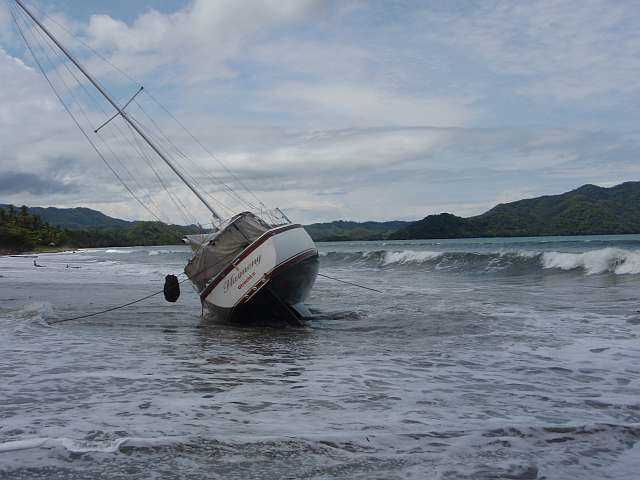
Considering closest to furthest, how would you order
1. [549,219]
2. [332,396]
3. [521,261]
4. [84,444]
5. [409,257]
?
1. [84,444]
2. [332,396]
3. [521,261]
4. [409,257]
5. [549,219]

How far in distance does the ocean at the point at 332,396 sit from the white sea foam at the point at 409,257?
26.8 m

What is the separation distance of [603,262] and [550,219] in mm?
109137

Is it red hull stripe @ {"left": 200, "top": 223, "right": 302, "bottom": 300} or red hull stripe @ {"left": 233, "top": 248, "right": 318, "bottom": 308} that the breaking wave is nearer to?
red hull stripe @ {"left": 233, "top": 248, "right": 318, "bottom": 308}

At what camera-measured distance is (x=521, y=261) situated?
35.4 m

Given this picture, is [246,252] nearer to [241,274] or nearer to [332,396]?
[241,274]

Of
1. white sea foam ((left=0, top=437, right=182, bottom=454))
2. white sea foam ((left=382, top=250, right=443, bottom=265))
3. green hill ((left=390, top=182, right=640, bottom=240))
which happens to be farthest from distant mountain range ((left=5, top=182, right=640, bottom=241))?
white sea foam ((left=0, top=437, right=182, bottom=454))

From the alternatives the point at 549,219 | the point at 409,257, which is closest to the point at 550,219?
the point at 549,219

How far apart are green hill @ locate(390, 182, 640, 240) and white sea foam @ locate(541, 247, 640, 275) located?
318ft

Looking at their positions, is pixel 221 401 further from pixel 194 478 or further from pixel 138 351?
pixel 138 351

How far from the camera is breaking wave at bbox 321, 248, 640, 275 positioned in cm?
2773

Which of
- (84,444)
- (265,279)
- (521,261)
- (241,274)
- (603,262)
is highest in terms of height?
(241,274)

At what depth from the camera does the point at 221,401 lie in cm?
663

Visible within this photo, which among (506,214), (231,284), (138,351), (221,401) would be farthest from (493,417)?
(506,214)

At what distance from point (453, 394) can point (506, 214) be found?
476ft
